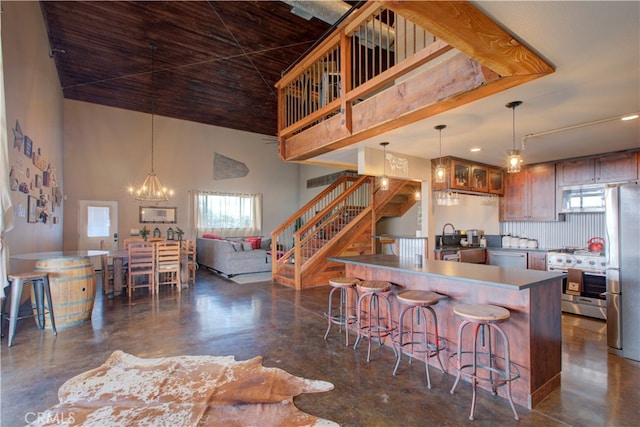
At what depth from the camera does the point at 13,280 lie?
3.27 metres

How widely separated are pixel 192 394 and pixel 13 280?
2652mm

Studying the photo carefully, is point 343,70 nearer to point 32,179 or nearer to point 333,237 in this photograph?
point 333,237

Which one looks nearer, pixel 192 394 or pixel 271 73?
pixel 192 394

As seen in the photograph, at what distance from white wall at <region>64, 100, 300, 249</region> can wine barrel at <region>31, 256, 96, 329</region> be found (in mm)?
5348

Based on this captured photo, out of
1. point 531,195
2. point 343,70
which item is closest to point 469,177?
point 531,195

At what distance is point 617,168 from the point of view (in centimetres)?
457

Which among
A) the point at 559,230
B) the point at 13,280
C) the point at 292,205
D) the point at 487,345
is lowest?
the point at 487,345

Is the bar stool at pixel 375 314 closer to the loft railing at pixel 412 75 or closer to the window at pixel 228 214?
the loft railing at pixel 412 75

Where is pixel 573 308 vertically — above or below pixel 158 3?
below

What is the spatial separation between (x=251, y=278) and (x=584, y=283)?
19.8ft

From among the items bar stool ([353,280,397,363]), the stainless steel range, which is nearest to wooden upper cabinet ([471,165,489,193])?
the stainless steel range

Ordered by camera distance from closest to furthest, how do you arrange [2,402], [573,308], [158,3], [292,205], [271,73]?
[2,402] → [573,308] → [158,3] → [271,73] → [292,205]

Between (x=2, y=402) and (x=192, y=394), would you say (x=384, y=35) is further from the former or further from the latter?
(x=2, y=402)

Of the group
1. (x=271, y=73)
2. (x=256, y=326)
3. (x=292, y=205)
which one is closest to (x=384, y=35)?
(x=271, y=73)
